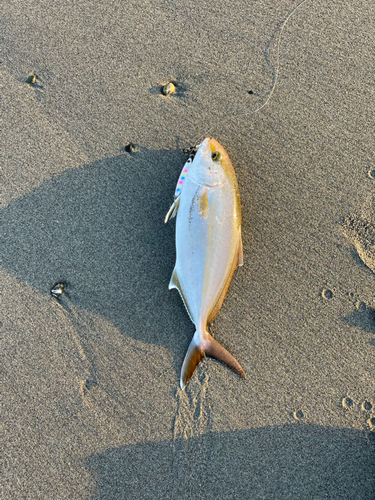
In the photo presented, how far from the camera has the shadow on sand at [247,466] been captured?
2.01 m

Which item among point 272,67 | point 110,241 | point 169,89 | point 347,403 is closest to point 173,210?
point 110,241

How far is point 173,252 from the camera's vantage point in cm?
218

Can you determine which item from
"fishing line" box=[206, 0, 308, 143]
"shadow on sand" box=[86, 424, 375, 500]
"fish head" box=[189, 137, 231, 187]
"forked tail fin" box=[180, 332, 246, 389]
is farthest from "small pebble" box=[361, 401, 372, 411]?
"fishing line" box=[206, 0, 308, 143]

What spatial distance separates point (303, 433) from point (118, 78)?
3.06 metres

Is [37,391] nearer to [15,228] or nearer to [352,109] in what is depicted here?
[15,228]

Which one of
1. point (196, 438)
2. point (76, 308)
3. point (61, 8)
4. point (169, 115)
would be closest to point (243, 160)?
point (169, 115)

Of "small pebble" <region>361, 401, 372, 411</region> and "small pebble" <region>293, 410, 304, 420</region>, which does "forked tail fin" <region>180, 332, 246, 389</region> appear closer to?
"small pebble" <region>293, 410, 304, 420</region>

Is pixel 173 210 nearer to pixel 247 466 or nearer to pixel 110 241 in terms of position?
pixel 110 241

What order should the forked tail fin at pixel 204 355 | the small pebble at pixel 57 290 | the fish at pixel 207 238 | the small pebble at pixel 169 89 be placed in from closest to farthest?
the fish at pixel 207 238, the forked tail fin at pixel 204 355, the small pebble at pixel 57 290, the small pebble at pixel 169 89

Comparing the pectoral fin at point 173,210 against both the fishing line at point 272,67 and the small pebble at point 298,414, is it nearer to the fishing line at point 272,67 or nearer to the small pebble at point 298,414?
the fishing line at point 272,67

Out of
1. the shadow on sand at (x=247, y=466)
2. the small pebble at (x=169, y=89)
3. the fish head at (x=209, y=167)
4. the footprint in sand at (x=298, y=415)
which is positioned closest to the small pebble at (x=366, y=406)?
the shadow on sand at (x=247, y=466)

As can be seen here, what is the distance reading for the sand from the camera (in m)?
2.04

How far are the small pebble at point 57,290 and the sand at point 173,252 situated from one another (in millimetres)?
43

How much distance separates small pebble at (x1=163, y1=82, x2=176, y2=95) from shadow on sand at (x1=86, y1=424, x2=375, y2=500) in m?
2.62
